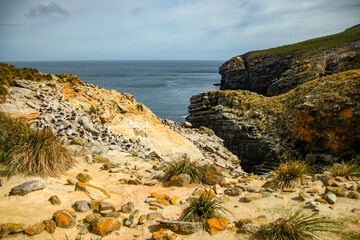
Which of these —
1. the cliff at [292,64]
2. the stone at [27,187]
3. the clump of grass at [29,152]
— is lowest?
the stone at [27,187]

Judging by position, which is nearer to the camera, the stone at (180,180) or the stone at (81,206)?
the stone at (81,206)

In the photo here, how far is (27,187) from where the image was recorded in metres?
5.62

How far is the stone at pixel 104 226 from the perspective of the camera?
472 cm

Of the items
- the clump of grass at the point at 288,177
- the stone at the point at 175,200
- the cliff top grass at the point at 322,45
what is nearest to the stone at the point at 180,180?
the stone at the point at 175,200

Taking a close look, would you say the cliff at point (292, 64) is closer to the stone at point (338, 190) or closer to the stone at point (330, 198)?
the stone at point (338, 190)

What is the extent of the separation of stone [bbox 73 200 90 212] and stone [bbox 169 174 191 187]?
2.78m

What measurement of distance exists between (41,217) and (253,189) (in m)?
5.42

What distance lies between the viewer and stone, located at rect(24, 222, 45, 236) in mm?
4414

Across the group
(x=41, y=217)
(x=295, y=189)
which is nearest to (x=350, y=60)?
(x=295, y=189)

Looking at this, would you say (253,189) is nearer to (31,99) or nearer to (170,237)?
(170,237)

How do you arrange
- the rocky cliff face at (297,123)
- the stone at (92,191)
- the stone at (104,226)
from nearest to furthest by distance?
the stone at (104,226), the stone at (92,191), the rocky cliff face at (297,123)

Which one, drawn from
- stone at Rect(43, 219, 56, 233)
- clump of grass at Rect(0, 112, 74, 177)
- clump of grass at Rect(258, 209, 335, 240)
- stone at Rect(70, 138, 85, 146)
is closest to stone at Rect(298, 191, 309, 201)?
clump of grass at Rect(258, 209, 335, 240)

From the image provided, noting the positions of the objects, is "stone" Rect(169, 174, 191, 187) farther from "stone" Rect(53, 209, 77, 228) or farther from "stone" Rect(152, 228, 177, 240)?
"stone" Rect(53, 209, 77, 228)

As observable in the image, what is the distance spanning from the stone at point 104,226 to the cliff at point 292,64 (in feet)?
136
